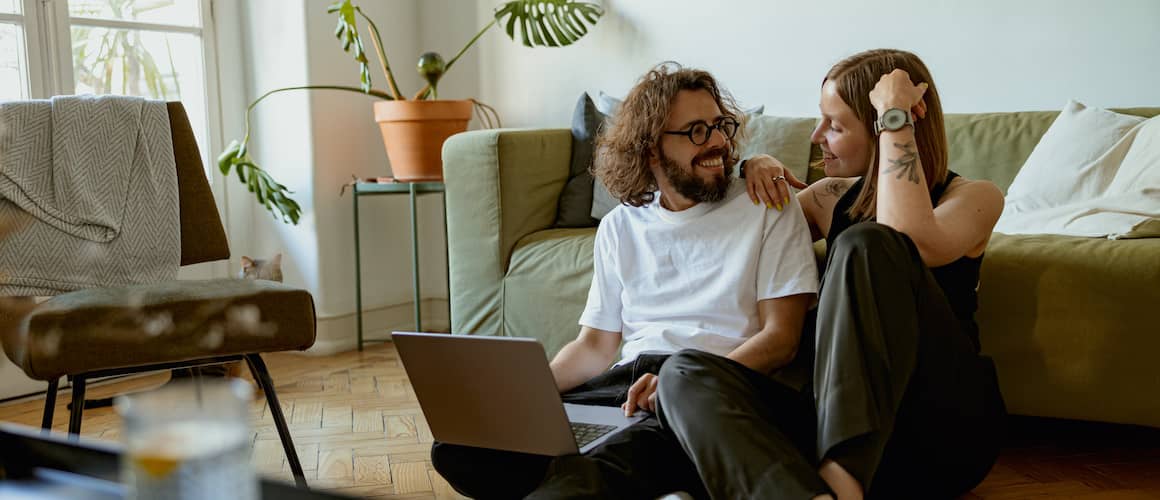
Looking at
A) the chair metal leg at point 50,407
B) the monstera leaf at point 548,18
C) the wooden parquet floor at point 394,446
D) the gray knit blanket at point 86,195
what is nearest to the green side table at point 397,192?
the wooden parquet floor at point 394,446

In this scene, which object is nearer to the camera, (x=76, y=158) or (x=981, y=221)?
(x=981, y=221)

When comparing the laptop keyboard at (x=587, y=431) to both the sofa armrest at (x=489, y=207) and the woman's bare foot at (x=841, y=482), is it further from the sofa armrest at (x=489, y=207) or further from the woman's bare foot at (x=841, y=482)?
the sofa armrest at (x=489, y=207)

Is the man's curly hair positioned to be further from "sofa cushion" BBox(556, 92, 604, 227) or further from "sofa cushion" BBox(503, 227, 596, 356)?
"sofa cushion" BBox(556, 92, 604, 227)

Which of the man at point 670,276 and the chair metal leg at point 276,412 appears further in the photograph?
the chair metal leg at point 276,412

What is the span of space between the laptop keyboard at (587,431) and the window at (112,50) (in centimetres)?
209

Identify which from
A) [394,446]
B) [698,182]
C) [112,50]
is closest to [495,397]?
[698,182]

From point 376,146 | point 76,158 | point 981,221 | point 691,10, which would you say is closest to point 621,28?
point 691,10

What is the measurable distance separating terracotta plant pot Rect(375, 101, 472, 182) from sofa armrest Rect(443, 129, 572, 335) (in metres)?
0.52

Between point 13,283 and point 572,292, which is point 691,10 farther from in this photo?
point 13,283

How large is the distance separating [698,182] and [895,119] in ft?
1.07

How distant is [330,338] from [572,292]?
4.27 ft

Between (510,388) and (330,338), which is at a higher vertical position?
(510,388)

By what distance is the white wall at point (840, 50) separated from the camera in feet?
8.57

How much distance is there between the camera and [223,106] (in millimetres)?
3475
